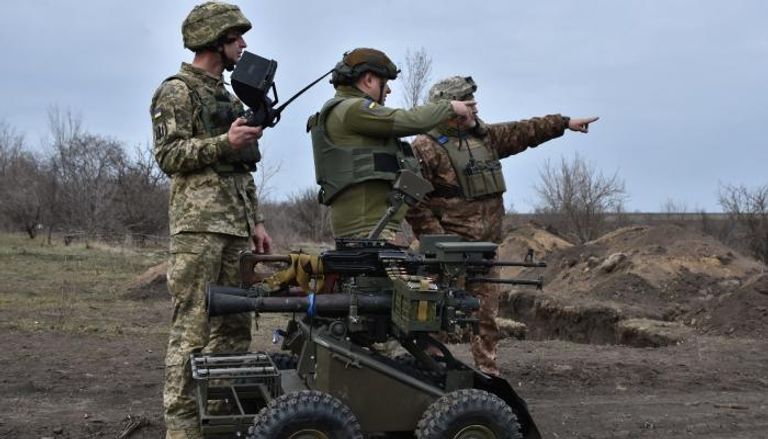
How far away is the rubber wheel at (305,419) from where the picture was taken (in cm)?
386

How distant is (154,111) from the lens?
4.85 meters

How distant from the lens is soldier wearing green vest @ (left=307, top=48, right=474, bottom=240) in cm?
501

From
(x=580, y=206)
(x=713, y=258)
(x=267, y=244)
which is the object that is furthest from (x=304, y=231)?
(x=267, y=244)

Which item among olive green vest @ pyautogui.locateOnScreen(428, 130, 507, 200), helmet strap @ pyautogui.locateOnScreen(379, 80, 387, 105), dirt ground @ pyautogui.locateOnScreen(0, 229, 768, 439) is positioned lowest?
dirt ground @ pyautogui.locateOnScreen(0, 229, 768, 439)

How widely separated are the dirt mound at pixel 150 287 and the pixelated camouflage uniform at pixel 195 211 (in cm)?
965

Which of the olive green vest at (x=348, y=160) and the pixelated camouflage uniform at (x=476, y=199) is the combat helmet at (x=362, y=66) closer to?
the olive green vest at (x=348, y=160)

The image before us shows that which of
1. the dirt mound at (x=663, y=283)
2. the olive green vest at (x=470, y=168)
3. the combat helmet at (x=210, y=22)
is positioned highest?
the combat helmet at (x=210, y=22)

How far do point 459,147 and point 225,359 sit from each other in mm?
2720

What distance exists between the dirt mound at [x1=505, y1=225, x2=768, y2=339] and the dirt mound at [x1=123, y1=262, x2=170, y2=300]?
19.0ft

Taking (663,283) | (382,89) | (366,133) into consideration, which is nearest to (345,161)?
(366,133)

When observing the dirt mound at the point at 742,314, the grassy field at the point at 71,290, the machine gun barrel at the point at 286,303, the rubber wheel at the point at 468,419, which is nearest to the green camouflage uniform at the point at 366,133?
the machine gun barrel at the point at 286,303

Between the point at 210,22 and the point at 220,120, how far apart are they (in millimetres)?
552

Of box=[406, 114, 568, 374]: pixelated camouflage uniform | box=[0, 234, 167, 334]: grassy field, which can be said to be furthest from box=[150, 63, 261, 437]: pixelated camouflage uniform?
box=[0, 234, 167, 334]: grassy field

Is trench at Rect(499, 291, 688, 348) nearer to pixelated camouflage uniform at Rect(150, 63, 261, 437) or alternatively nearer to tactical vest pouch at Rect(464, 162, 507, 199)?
tactical vest pouch at Rect(464, 162, 507, 199)
